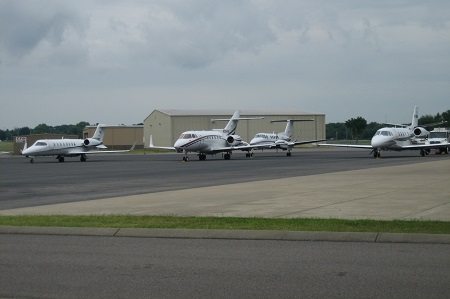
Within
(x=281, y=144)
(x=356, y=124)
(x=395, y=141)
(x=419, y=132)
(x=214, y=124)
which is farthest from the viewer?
(x=356, y=124)

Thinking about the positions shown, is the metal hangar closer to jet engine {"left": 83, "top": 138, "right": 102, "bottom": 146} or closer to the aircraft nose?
jet engine {"left": 83, "top": 138, "right": 102, "bottom": 146}

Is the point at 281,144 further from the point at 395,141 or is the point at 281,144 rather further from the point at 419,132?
the point at 395,141

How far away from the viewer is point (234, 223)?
14984 mm

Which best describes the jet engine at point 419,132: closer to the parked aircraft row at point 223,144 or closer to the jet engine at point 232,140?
the parked aircraft row at point 223,144

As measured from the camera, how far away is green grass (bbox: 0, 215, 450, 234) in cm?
1367

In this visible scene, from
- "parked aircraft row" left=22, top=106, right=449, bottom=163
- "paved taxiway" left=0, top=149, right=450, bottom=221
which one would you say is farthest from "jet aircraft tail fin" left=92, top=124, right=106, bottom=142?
"paved taxiway" left=0, top=149, right=450, bottom=221

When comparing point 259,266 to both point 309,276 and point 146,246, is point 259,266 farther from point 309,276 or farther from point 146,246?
point 146,246

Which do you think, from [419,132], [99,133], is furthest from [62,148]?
[419,132]

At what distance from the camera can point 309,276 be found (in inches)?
379

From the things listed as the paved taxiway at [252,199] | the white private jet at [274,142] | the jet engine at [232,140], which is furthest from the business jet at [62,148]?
the paved taxiway at [252,199]

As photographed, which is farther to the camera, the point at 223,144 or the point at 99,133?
the point at 99,133

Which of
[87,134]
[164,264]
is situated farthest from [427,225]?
[87,134]

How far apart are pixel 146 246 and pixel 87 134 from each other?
13207cm

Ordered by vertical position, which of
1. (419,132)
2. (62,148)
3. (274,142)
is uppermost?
(419,132)
